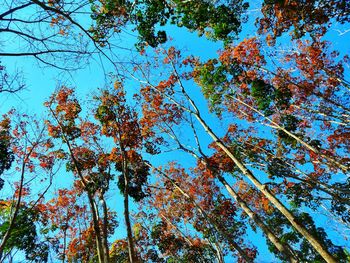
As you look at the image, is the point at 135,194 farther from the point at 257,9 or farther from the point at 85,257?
the point at 257,9

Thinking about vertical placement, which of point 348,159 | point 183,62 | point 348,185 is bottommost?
point 348,185

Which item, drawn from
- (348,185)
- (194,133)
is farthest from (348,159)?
(194,133)

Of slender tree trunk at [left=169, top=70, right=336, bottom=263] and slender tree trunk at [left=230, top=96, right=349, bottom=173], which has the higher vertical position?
slender tree trunk at [left=230, top=96, right=349, bottom=173]

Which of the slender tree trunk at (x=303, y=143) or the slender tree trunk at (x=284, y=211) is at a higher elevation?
the slender tree trunk at (x=303, y=143)

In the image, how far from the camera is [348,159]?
1444cm

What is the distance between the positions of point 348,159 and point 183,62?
10369 mm

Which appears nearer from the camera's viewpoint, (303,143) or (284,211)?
(284,211)

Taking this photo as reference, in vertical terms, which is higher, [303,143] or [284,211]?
[303,143]

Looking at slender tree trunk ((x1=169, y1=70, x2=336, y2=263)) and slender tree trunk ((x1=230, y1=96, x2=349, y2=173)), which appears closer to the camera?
slender tree trunk ((x1=169, y1=70, x2=336, y2=263))

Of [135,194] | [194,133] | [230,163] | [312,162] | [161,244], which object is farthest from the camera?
[161,244]

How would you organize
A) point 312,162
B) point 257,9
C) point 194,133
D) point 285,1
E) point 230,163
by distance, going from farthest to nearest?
point 312,162
point 230,163
point 194,133
point 257,9
point 285,1

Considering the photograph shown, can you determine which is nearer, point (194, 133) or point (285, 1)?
point (285, 1)

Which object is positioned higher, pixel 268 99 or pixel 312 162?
pixel 268 99

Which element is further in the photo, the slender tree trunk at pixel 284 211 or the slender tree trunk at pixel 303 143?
the slender tree trunk at pixel 303 143
